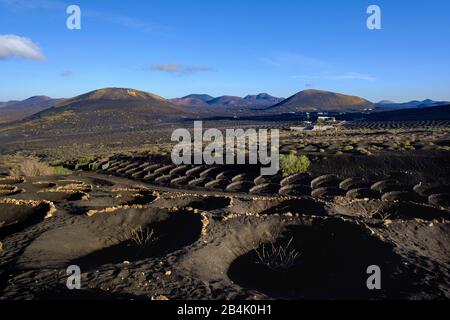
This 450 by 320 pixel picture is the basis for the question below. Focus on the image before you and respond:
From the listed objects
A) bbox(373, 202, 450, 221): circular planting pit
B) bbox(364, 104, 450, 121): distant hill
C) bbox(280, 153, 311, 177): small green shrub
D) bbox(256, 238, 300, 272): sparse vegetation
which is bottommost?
bbox(256, 238, 300, 272): sparse vegetation

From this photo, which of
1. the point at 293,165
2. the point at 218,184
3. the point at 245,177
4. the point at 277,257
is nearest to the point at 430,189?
the point at 293,165

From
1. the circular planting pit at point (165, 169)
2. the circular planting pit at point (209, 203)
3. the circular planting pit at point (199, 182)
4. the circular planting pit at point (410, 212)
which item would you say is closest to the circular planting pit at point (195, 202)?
the circular planting pit at point (209, 203)

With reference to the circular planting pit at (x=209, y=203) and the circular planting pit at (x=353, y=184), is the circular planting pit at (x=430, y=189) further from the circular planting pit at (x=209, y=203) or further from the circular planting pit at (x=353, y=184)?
the circular planting pit at (x=209, y=203)

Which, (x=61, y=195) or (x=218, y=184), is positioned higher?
(x=61, y=195)

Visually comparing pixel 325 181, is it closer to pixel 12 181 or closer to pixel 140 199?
pixel 140 199

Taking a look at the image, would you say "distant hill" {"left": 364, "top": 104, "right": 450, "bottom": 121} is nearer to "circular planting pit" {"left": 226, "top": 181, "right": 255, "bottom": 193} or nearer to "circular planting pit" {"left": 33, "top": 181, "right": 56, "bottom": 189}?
"circular planting pit" {"left": 226, "top": 181, "right": 255, "bottom": 193}

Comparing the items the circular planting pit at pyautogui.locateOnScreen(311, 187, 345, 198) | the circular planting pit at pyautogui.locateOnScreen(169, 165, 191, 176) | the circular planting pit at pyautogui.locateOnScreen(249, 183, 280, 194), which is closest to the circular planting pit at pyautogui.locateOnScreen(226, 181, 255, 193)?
the circular planting pit at pyautogui.locateOnScreen(249, 183, 280, 194)
